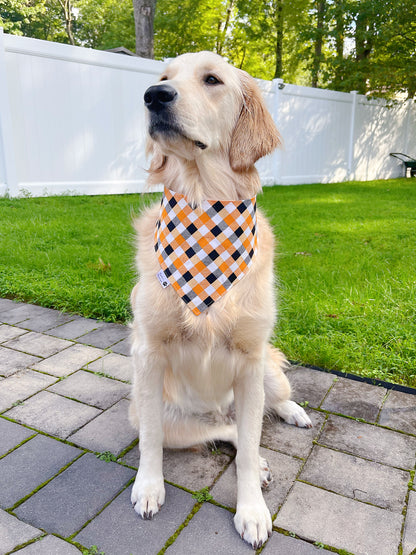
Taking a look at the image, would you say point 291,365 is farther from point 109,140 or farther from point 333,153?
point 333,153

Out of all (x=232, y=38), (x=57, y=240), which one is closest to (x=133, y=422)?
(x=57, y=240)

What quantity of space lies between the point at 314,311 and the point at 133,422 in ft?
6.27

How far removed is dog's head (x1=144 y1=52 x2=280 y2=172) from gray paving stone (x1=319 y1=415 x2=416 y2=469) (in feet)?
4.61

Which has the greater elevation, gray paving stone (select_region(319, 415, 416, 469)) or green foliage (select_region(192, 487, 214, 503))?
gray paving stone (select_region(319, 415, 416, 469))

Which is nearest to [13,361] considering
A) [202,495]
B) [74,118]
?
[202,495]

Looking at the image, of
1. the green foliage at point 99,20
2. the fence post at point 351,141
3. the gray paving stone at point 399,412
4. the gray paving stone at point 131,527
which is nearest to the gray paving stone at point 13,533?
the gray paving stone at point 131,527

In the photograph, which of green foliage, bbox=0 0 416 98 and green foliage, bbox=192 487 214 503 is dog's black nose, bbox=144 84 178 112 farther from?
green foliage, bbox=0 0 416 98

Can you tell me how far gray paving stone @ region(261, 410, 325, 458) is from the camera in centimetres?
214

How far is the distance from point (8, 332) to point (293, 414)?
2252 mm

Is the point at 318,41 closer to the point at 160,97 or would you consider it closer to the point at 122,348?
the point at 122,348

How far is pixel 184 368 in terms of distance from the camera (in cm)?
189

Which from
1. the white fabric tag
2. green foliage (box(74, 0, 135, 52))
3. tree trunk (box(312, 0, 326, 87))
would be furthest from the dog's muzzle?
green foliage (box(74, 0, 135, 52))

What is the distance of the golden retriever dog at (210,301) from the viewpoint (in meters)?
1.76

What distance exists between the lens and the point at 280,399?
2318 millimetres
